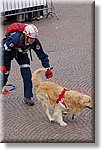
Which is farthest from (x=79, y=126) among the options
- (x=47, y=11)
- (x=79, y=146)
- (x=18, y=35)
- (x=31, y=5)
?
(x=47, y=11)

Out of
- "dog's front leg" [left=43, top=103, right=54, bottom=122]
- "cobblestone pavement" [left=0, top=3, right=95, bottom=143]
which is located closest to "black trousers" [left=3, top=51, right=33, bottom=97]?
"cobblestone pavement" [left=0, top=3, right=95, bottom=143]

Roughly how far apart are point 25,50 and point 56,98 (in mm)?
955

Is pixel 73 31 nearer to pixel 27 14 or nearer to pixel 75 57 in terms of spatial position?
pixel 27 14

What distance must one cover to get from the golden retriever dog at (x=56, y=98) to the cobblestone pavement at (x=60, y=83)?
6.7 inches

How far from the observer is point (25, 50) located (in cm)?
605

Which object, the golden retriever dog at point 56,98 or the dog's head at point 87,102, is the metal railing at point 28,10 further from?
the dog's head at point 87,102

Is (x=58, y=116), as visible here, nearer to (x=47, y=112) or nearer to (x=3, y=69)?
(x=47, y=112)

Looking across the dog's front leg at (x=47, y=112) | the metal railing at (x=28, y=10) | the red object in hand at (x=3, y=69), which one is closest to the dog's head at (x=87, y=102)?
the dog's front leg at (x=47, y=112)

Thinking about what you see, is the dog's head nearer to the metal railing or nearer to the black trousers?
the black trousers

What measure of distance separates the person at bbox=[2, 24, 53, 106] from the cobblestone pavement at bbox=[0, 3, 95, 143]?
40 cm

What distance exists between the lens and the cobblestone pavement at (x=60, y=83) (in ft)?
17.9

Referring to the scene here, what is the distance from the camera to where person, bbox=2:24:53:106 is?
5739 mm

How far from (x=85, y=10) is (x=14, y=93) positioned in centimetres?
962

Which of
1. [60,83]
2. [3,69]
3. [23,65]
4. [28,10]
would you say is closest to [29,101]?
[23,65]
